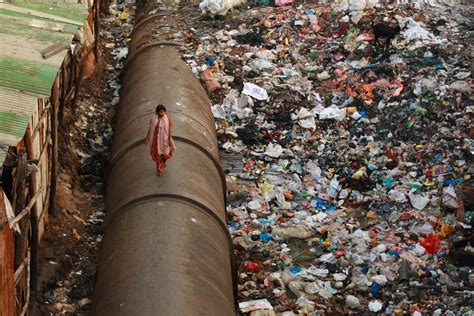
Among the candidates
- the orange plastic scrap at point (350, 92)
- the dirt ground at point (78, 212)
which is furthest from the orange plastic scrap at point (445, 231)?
the dirt ground at point (78, 212)

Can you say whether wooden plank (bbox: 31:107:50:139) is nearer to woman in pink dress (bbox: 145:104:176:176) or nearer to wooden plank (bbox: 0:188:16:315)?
woman in pink dress (bbox: 145:104:176:176)

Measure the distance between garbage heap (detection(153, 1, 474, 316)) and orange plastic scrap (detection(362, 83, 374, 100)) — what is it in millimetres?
32

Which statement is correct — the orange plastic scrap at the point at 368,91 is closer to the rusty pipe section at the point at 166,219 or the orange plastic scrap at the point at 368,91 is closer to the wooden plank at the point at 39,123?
the rusty pipe section at the point at 166,219

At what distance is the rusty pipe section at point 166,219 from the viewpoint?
20.5 feet

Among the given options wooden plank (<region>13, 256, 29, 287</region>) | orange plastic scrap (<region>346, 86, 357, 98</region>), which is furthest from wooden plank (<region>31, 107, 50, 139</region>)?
orange plastic scrap (<region>346, 86, 357, 98</region>)

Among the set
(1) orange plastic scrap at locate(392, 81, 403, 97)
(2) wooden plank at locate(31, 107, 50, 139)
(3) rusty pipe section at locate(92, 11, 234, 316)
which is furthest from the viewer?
(1) orange plastic scrap at locate(392, 81, 403, 97)

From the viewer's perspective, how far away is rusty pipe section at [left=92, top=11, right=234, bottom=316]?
6258 millimetres

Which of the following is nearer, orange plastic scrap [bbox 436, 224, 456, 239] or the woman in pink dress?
the woman in pink dress

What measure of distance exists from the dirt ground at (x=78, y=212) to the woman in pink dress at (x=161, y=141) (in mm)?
1373

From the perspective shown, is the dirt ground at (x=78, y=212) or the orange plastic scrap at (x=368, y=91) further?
the orange plastic scrap at (x=368, y=91)

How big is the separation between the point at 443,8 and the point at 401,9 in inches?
40.5

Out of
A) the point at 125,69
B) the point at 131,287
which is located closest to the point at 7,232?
the point at 131,287

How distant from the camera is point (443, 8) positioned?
1337cm

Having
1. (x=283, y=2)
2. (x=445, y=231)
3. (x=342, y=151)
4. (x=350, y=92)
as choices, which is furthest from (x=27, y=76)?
(x=283, y=2)
